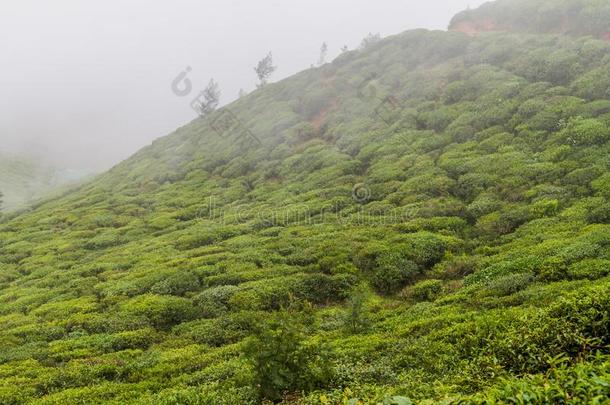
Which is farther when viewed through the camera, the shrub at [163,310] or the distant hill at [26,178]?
the distant hill at [26,178]

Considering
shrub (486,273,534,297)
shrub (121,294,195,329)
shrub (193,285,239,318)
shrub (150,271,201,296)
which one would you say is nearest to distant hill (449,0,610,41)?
shrub (486,273,534,297)

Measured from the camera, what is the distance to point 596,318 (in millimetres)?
10359

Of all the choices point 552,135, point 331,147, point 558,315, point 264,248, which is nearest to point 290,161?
point 331,147

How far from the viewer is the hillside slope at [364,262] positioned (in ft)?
41.0

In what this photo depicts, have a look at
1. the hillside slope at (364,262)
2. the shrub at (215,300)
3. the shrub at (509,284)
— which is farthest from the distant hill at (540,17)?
the shrub at (215,300)

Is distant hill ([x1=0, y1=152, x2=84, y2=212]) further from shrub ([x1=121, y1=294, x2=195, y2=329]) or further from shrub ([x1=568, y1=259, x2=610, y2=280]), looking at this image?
shrub ([x1=568, y1=259, x2=610, y2=280])

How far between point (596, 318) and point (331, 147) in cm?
4454

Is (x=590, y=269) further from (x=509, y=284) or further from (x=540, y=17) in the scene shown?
(x=540, y=17)

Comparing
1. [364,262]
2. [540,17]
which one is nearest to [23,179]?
[540,17]

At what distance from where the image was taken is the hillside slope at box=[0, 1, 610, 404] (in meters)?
12.5

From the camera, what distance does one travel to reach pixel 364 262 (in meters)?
25.4

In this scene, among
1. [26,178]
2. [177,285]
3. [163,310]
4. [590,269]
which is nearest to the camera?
[590,269]

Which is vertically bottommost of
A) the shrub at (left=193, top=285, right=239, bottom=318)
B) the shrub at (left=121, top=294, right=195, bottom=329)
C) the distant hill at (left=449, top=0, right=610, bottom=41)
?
the shrub at (left=193, top=285, right=239, bottom=318)

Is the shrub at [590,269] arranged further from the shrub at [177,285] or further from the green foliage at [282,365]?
the shrub at [177,285]
